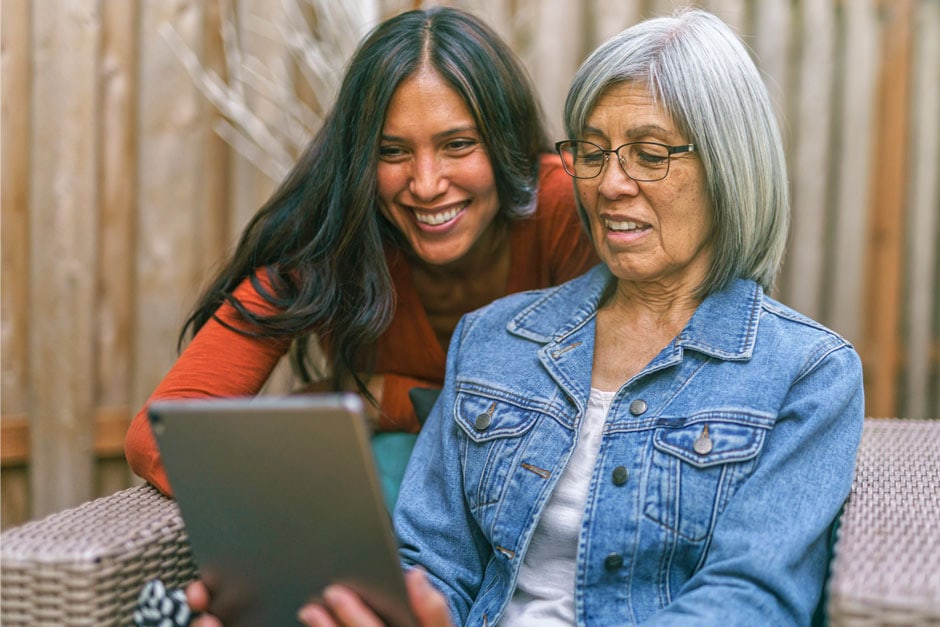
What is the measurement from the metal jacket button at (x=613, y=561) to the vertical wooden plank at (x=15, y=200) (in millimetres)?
2164

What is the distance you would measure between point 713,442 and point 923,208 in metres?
2.81

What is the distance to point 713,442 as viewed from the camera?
162 cm

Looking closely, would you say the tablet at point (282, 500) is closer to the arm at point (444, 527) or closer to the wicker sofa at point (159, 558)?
the wicker sofa at point (159, 558)

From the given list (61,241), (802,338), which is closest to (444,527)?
(802,338)

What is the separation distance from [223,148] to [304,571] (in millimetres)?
2198

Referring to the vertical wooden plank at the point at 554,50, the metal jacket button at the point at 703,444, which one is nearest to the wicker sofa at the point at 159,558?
the metal jacket button at the point at 703,444

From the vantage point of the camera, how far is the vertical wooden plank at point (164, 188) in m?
3.21

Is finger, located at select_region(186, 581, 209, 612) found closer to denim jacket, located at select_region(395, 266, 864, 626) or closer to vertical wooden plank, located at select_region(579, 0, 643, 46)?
denim jacket, located at select_region(395, 266, 864, 626)

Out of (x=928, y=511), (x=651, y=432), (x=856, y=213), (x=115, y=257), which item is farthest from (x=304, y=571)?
(x=856, y=213)

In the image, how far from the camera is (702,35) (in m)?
1.74

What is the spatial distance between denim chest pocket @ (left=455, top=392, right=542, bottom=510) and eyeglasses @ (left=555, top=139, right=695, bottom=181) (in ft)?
1.39

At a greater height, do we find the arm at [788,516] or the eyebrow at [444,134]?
the eyebrow at [444,134]

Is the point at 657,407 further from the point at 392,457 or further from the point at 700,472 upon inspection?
the point at 392,457

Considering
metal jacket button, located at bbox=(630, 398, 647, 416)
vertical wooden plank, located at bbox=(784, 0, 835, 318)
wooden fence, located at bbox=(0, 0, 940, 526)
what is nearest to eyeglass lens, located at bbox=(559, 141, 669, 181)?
Answer: metal jacket button, located at bbox=(630, 398, 647, 416)
